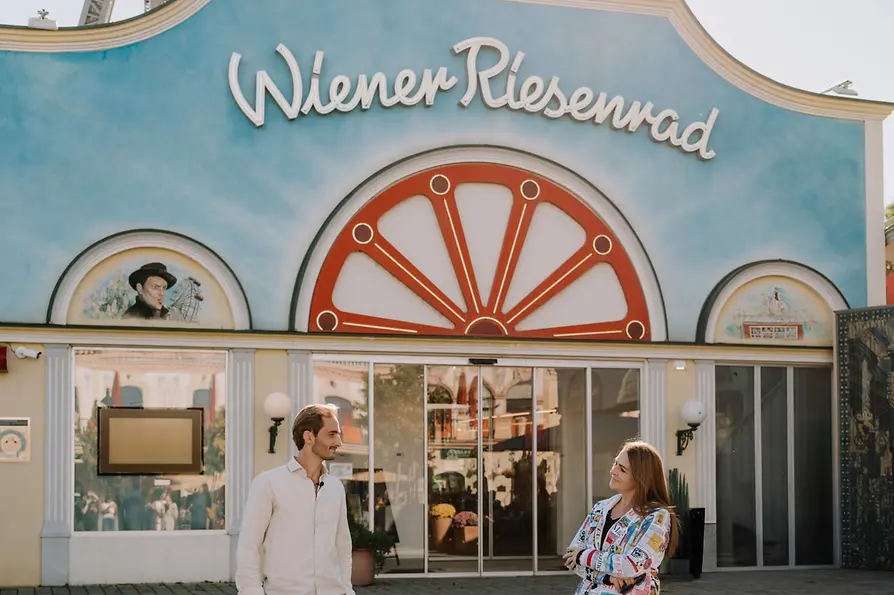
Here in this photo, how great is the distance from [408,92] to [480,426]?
4112 millimetres

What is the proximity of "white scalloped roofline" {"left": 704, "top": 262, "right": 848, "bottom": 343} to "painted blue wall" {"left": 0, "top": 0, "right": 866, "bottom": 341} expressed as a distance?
146 millimetres

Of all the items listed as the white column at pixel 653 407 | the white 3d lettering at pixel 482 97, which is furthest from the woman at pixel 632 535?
the white column at pixel 653 407

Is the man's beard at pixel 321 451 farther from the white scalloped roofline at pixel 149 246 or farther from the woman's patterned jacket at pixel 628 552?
the white scalloped roofline at pixel 149 246

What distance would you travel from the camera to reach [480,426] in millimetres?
15602

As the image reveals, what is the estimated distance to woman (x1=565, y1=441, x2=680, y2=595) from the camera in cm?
620

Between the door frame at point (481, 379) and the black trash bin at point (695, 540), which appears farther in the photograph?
the black trash bin at point (695, 540)

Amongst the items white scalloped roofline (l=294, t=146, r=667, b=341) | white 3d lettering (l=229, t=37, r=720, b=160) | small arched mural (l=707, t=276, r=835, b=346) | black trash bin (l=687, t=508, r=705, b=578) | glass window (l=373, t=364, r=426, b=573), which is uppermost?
white 3d lettering (l=229, t=37, r=720, b=160)

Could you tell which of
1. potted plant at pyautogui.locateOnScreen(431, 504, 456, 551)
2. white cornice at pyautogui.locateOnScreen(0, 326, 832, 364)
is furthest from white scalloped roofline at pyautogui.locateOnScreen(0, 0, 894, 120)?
potted plant at pyautogui.locateOnScreen(431, 504, 456, 551)

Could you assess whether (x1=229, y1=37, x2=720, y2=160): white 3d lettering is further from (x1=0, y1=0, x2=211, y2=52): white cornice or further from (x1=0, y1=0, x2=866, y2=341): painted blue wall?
(x1=0, y1=0, x2=211, y2=52): white cornice

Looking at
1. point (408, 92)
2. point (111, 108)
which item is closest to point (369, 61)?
point (408, 92)

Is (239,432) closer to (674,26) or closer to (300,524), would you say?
(674,26)

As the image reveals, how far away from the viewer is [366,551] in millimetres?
14375

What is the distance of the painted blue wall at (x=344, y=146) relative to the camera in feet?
47.2

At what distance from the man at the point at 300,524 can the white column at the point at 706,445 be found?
423 inches
